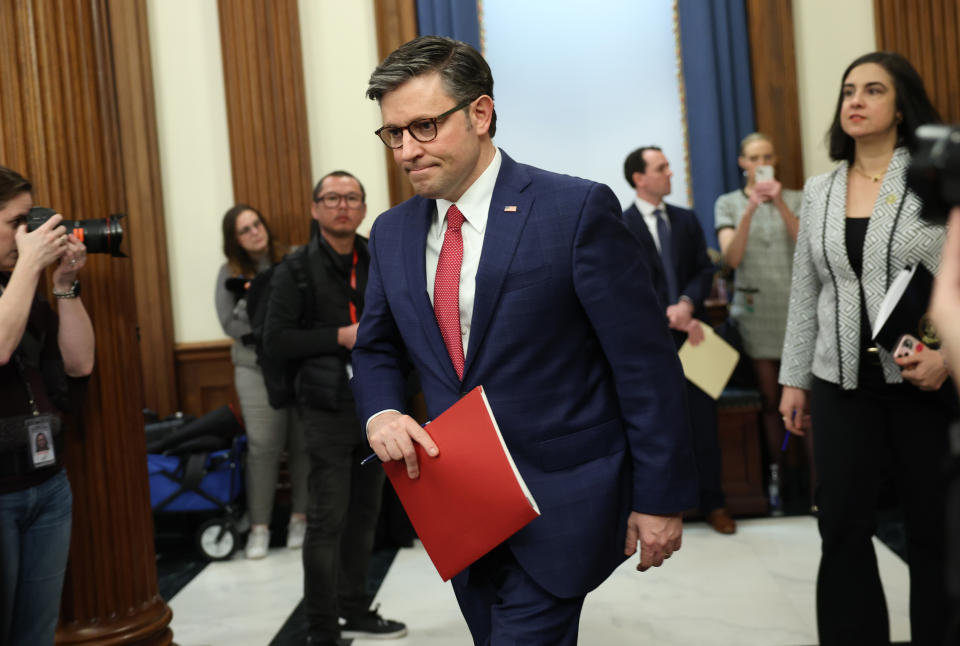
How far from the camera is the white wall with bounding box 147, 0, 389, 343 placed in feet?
17.2

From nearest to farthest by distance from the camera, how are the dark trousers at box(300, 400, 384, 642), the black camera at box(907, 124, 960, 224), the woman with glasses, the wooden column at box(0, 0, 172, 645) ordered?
the black camera at box(907, 124, 960, 224) < the wooden column at box(0, 0, 172, 645) < the dark trousers at box(300, 400, 384, 642) < the woman with glasses

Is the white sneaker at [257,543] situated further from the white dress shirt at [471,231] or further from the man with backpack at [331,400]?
the white dress shirt at [471,231]

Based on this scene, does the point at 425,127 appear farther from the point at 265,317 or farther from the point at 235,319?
the point at 235,319

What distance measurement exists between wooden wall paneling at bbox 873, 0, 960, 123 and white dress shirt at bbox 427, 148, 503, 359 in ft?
13.4

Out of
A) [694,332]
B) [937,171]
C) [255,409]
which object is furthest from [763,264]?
[937,171]

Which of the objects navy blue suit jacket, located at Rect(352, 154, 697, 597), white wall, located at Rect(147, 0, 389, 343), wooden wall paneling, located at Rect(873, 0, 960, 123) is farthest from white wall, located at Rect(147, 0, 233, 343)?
navy blue suit jacket, located at Rect(352, 154, 697, 597)

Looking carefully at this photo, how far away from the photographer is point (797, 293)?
8.32 feet

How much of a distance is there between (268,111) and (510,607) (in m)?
4.08

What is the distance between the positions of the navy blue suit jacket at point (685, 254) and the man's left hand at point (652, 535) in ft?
8.83

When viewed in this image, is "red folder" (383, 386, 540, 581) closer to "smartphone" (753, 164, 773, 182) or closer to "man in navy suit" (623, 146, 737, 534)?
"man in navy suit" (623, 146, 737, 534)

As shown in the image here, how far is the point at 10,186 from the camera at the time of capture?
2176 millimetres

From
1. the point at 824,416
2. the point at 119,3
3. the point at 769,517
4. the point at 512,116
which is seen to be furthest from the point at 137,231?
the point at 824,416

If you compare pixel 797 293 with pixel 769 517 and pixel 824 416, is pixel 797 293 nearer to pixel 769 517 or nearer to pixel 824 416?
pixel 824 416

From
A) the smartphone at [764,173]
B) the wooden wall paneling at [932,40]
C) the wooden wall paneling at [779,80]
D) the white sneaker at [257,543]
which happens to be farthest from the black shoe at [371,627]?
the wooden wall paneling at [932,40]
